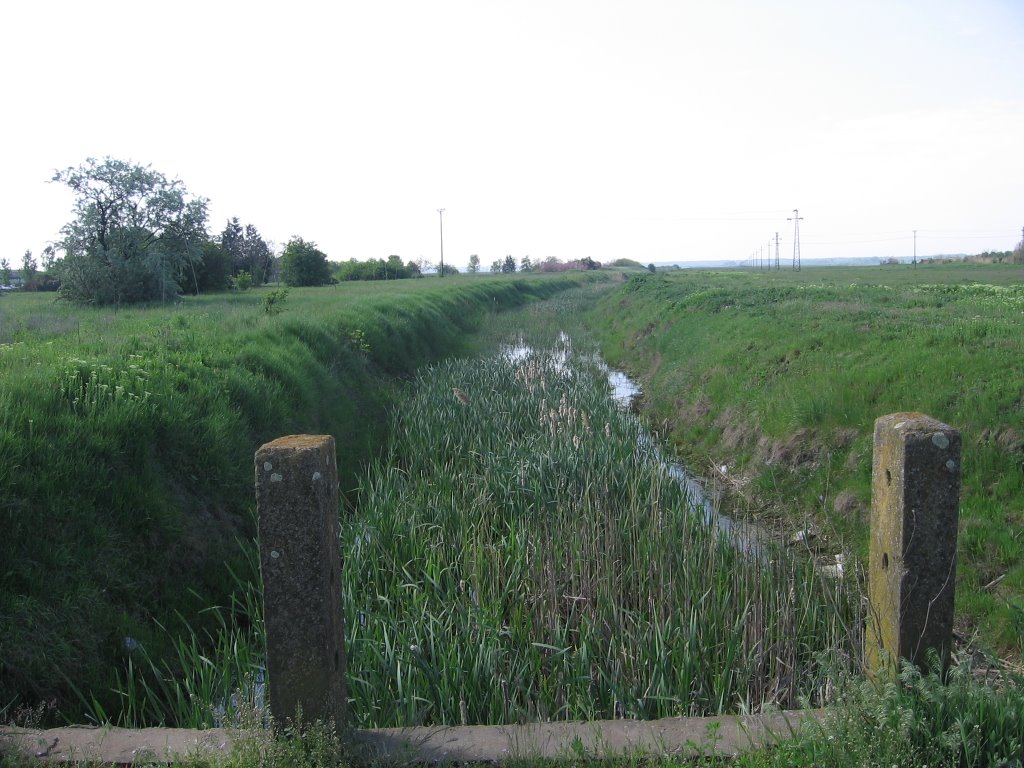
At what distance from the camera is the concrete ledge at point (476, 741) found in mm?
3055

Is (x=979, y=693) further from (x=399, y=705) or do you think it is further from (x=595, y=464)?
(x=595, y=464)

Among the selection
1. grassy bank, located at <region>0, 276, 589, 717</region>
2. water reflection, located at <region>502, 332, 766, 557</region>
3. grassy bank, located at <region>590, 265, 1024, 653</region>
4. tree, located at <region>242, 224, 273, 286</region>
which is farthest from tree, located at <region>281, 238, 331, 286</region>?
grassy bank, located at <region>0, 276, 589, 717</region>

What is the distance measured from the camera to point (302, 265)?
48.8 m

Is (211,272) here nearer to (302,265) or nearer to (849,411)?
(302,265)

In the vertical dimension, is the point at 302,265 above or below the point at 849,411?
above

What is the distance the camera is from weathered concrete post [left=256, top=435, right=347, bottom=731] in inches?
117

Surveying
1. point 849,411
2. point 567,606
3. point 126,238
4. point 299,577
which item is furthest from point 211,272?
point 299,577

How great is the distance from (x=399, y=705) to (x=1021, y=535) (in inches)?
202

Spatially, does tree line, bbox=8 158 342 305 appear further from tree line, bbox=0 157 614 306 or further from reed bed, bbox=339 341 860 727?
reed bed, bbox=339 341 860 727

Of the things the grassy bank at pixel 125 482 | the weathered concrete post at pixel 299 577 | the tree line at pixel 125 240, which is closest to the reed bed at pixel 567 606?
the weathered concrete post at pixel 299 577

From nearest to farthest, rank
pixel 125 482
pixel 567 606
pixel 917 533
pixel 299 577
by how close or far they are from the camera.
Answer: pixel 299 577 < pixel 917 533 < pixel 567 606 < pixel 125 482

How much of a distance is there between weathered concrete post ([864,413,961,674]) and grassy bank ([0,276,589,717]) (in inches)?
165

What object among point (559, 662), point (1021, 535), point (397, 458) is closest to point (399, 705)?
point (559, 662)

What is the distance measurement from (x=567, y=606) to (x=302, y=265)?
152 feet
